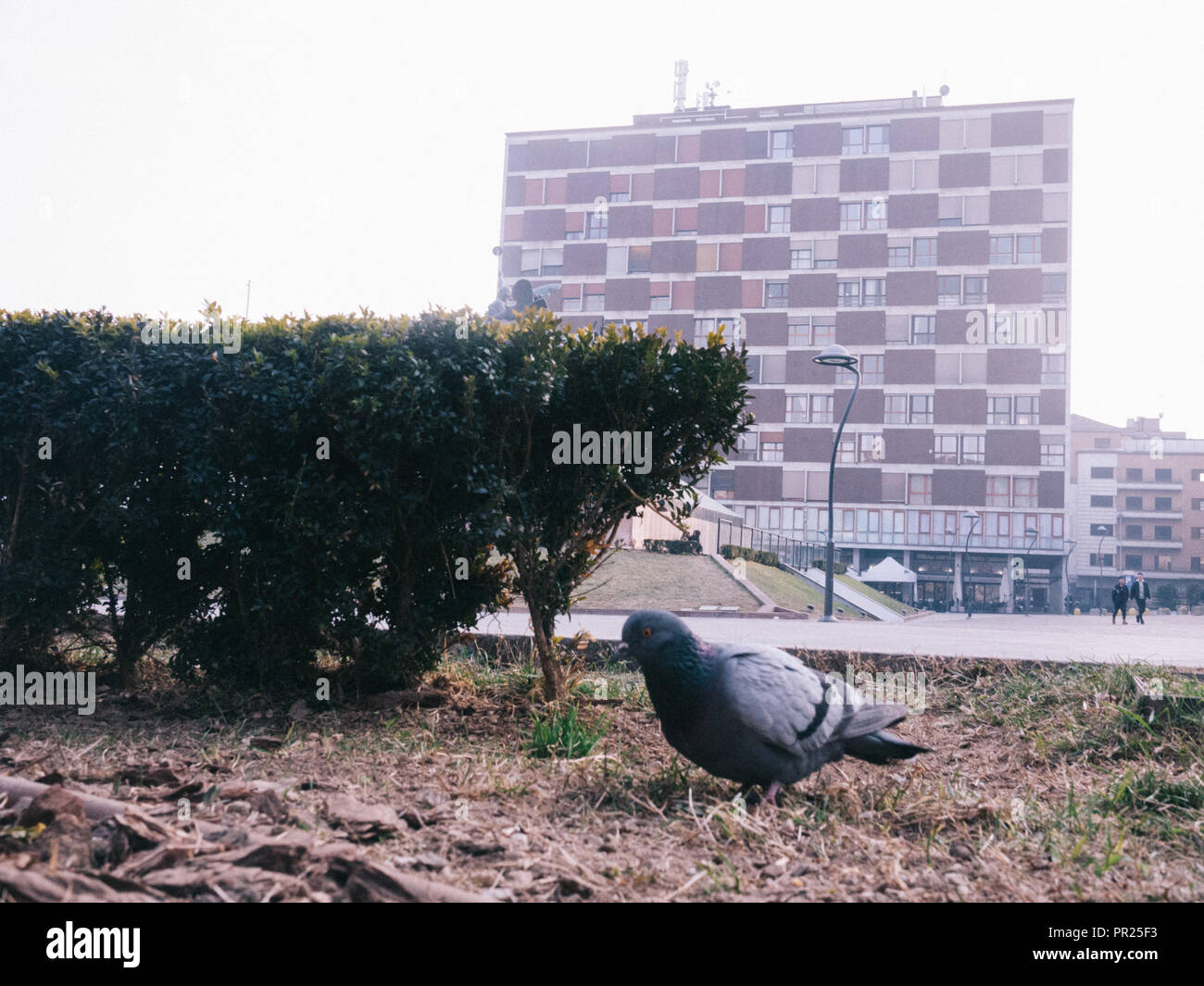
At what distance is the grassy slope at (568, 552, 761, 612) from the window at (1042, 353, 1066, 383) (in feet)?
116

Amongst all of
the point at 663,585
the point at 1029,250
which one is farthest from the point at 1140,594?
the point at 1029,250

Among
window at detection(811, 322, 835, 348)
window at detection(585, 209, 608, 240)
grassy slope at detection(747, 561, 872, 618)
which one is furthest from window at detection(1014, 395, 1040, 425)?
window at detection(585, 209, 608, 240)

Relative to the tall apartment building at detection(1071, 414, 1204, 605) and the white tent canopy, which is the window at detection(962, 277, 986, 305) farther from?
the tall apartment building at detection(1071, 414, 1204, 605)

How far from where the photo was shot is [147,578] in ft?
17.3

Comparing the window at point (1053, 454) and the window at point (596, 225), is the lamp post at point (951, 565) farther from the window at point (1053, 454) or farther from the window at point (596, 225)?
the window at point (596, 225)

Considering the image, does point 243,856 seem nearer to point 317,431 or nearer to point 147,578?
point 317,431

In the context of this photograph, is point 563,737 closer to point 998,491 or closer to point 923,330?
point 998,491

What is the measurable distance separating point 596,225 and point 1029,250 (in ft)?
87.6

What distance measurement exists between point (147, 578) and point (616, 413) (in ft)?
10.3

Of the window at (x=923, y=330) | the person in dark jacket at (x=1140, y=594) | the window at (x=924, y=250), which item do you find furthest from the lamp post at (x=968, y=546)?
the person in dark jacket at (x=1140, y=594)

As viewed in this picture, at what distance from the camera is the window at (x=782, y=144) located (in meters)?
53.3

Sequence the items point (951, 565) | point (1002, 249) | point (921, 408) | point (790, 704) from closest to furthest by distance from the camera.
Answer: point (790, 704) < point (1002, 249) < point (921, 408) < point (951, 565)

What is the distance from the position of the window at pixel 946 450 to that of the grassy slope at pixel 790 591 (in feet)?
77.8

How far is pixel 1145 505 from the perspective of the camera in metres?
79.8
